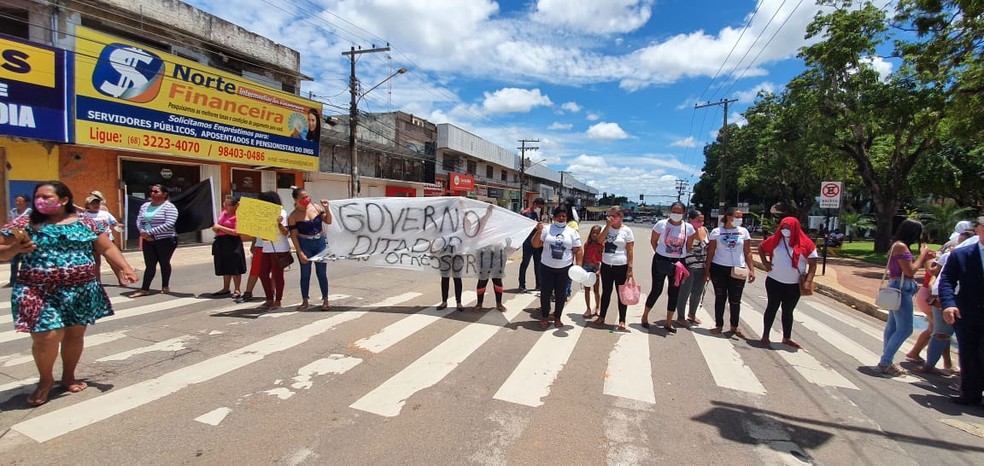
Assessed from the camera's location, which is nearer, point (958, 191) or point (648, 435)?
point (648, 435)

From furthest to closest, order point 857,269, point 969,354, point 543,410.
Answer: point 857,269 → point 969,354 → point 543,410

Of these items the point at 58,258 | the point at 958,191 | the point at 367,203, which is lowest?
the point at 58,258

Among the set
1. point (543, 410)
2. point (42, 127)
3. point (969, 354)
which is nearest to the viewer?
point (543, 410)

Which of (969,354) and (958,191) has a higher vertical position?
(958,191)

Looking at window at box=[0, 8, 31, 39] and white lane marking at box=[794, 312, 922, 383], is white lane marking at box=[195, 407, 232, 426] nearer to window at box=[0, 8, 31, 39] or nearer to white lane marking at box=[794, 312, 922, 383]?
white lane marking at box=[794, 312, 922, 383]

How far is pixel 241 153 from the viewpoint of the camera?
17.9 metres

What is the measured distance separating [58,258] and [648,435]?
472 cm

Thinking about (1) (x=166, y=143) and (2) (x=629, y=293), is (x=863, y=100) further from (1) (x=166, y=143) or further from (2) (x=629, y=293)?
(1) (x=166, y=143)

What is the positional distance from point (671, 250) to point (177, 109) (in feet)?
54.9

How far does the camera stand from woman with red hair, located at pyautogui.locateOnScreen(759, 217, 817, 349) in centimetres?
555

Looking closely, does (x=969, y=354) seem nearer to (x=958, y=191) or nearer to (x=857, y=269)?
(x=857, y=269)

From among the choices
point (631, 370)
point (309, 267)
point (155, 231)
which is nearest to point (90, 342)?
point (309, 267)

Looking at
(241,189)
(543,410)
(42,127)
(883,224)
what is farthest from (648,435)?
(883,224)

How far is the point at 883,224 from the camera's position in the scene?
68.8 feet
